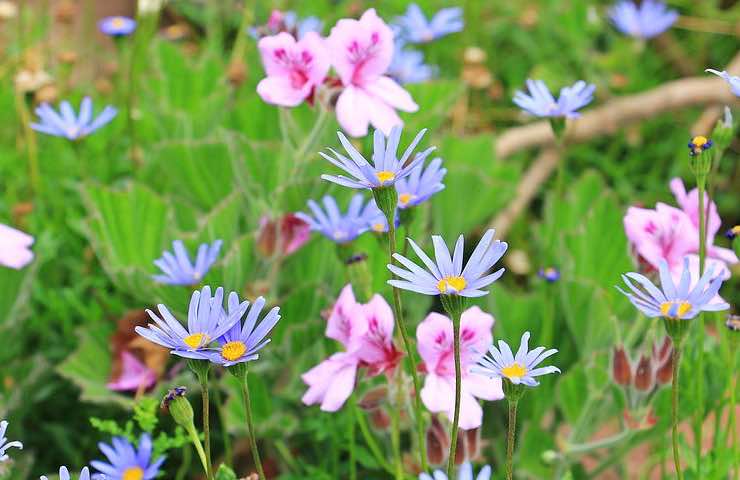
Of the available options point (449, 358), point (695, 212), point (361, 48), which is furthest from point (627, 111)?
point (449, 358)

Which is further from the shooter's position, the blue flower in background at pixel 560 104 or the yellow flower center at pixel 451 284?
the blue flower in background at pixel 560 104

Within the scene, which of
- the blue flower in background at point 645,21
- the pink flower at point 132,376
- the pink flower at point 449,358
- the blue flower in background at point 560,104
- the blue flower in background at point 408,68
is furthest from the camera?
the blue flower in background at point 645,21

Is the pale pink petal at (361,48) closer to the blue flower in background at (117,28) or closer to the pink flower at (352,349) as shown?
the pink flower at (352,349)

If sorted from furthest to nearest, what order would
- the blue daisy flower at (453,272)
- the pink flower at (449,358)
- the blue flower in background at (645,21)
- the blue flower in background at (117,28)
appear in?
the blue flower in background at (645,21) < the blue flower in background at (117,28) < the pink flower at (449,358) < the blue daisy flower at (453,272)

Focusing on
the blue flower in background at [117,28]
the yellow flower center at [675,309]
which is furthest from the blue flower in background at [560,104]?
the blue flower in background at [117,28]

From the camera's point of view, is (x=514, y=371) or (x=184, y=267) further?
(x=184, y=267)

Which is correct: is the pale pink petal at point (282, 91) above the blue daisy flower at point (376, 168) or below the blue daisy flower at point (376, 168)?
above

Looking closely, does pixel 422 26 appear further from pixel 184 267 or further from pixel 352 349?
pixel 352 349

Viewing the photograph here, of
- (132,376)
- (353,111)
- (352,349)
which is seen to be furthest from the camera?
(132,376)
